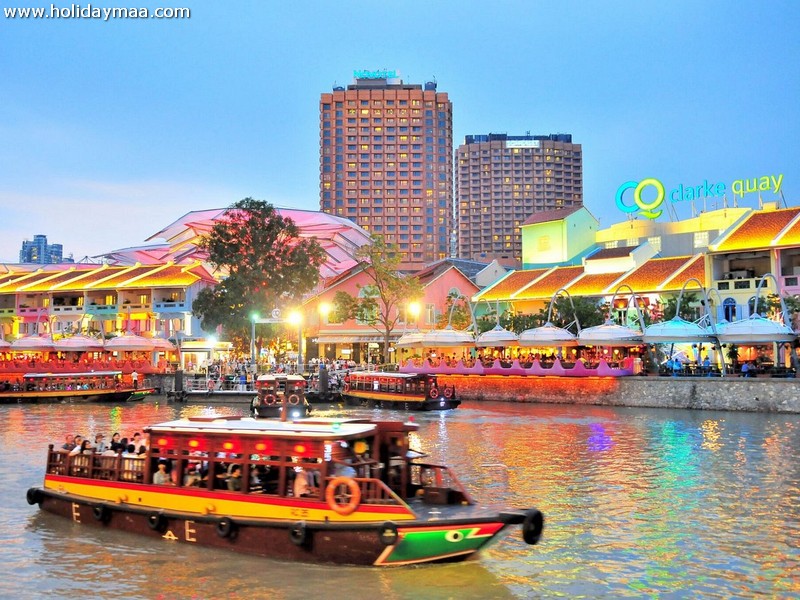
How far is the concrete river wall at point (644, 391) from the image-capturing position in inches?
1372

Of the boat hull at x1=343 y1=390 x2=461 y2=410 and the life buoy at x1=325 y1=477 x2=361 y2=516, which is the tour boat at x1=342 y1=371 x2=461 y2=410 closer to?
the boat hull at x1=343 y1=390 x2=461 y2=410

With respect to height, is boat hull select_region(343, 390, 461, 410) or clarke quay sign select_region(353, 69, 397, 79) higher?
clarke quay sign select_region(353, 69, 397, 79)

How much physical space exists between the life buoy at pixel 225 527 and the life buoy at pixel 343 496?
1847mm

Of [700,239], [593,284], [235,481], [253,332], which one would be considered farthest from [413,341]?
[235,481]

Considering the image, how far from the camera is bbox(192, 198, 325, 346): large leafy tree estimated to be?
51250 mm

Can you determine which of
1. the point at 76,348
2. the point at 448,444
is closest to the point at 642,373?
the point at 448,444

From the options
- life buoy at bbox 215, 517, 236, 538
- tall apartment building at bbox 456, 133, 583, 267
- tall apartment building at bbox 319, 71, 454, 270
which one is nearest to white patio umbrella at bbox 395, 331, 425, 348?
life buoy at bbox 215, 517, 236, 538

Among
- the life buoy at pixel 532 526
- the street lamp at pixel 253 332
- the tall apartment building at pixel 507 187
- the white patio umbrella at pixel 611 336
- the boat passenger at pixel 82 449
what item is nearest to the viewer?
the life buoy at pixel 532 526

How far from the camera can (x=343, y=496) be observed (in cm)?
1241

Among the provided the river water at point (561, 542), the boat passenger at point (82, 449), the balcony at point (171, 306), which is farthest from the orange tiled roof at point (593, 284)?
the boat passenger at point (82, 449)

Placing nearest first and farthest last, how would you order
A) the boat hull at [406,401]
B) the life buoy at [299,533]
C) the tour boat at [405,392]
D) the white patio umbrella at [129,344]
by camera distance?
1. the life buoy at [299,533]
2. the boat hull at [406,401]
3. the tour boat at [405,392]
4. the white patio umbrella at [129,344]

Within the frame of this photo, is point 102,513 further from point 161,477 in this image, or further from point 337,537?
point 337,537

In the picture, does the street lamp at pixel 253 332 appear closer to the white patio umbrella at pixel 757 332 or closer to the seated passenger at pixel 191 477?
the white patio umbrella at pixel 757 332

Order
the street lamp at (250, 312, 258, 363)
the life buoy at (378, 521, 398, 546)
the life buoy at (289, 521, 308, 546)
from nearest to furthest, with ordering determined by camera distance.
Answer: the life buoy at (378, 521, 398, 546) < the life buoy at (289, 521, 308, 546) < the street lamp at (250, 312, 258, 363)
